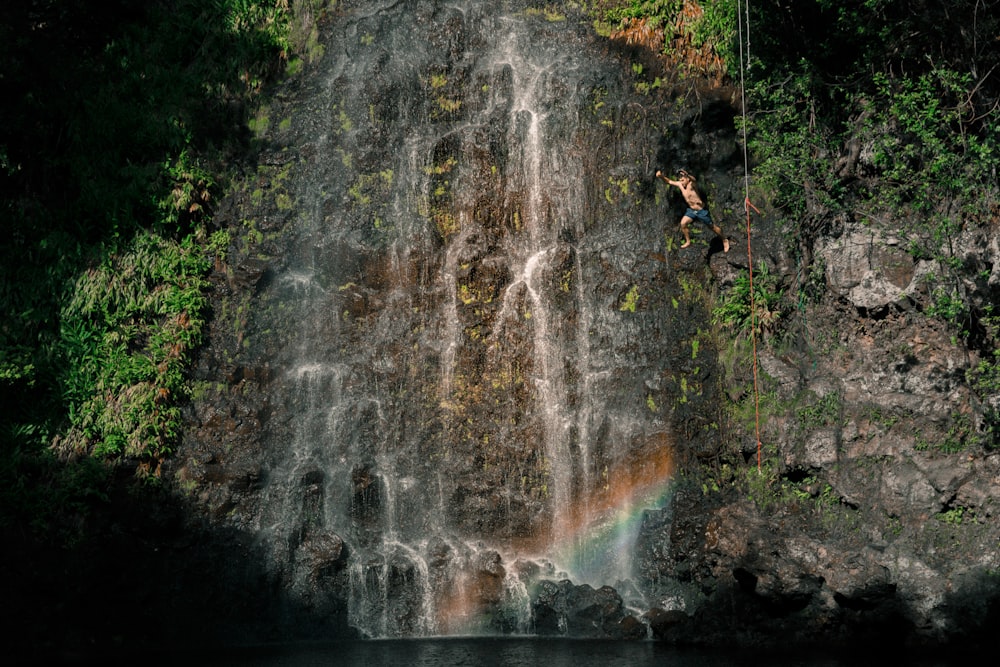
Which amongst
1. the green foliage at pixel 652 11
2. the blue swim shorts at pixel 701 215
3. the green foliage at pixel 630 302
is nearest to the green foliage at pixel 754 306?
the blue swim shorts at pixel 701 215

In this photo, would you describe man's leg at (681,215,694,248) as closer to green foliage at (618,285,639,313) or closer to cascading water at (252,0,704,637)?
cascading water at (252,0,704,637)

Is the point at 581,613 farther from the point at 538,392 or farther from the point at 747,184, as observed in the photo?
the point at 747,184

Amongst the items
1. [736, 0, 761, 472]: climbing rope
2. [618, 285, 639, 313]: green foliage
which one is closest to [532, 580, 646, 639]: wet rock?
[736, 0, 761, 472]: climbing rope

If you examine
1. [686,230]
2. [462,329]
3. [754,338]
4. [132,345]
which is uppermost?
[686,230]

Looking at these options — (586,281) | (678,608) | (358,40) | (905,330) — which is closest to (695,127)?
(586,281)

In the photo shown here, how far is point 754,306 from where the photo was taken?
15930 mm

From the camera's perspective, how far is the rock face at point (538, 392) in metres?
13.9

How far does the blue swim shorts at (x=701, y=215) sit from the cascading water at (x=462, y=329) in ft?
2.01

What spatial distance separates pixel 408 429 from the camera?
15828 mm

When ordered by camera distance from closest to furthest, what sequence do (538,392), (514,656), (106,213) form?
(514,656) < (538,392) < (106,213)

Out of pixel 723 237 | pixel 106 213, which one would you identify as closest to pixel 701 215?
pixel 723 237

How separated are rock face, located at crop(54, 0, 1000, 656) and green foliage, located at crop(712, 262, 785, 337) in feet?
0.79

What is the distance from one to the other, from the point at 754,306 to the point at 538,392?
3.53 meters

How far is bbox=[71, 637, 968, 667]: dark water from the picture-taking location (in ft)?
39.8
